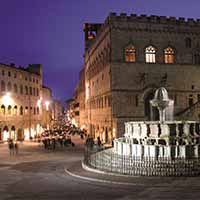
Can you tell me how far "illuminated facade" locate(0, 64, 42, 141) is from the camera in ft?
165

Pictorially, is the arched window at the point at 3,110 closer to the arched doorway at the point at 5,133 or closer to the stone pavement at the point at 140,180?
the arched doorway at the point at 5,133

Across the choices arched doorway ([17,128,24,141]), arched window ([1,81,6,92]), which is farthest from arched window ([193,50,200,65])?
arched doorway ([17,128,24,141])

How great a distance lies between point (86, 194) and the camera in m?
14.3

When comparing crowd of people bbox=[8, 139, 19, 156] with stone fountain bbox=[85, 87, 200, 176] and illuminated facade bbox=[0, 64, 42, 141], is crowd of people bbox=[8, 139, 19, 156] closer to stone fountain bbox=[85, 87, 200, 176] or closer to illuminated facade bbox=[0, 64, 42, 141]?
stone fountain bbox=[85, 87, 200, 176]

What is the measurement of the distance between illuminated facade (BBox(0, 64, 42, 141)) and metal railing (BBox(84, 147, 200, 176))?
3341 centimetres

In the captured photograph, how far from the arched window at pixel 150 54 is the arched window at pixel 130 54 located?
160 cm

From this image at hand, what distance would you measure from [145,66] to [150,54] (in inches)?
65.9

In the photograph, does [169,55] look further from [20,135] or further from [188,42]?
[20,135]

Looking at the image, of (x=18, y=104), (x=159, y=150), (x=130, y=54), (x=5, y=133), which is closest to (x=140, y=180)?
(x=159, y=150)

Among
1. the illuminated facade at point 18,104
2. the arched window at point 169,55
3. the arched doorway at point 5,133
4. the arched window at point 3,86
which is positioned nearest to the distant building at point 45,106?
the illuminated facade at point 18,104

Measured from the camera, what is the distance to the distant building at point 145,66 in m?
38.9

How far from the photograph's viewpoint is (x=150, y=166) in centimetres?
1758

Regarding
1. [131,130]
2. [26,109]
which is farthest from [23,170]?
[26,109]

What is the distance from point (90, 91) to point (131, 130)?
114 ft
